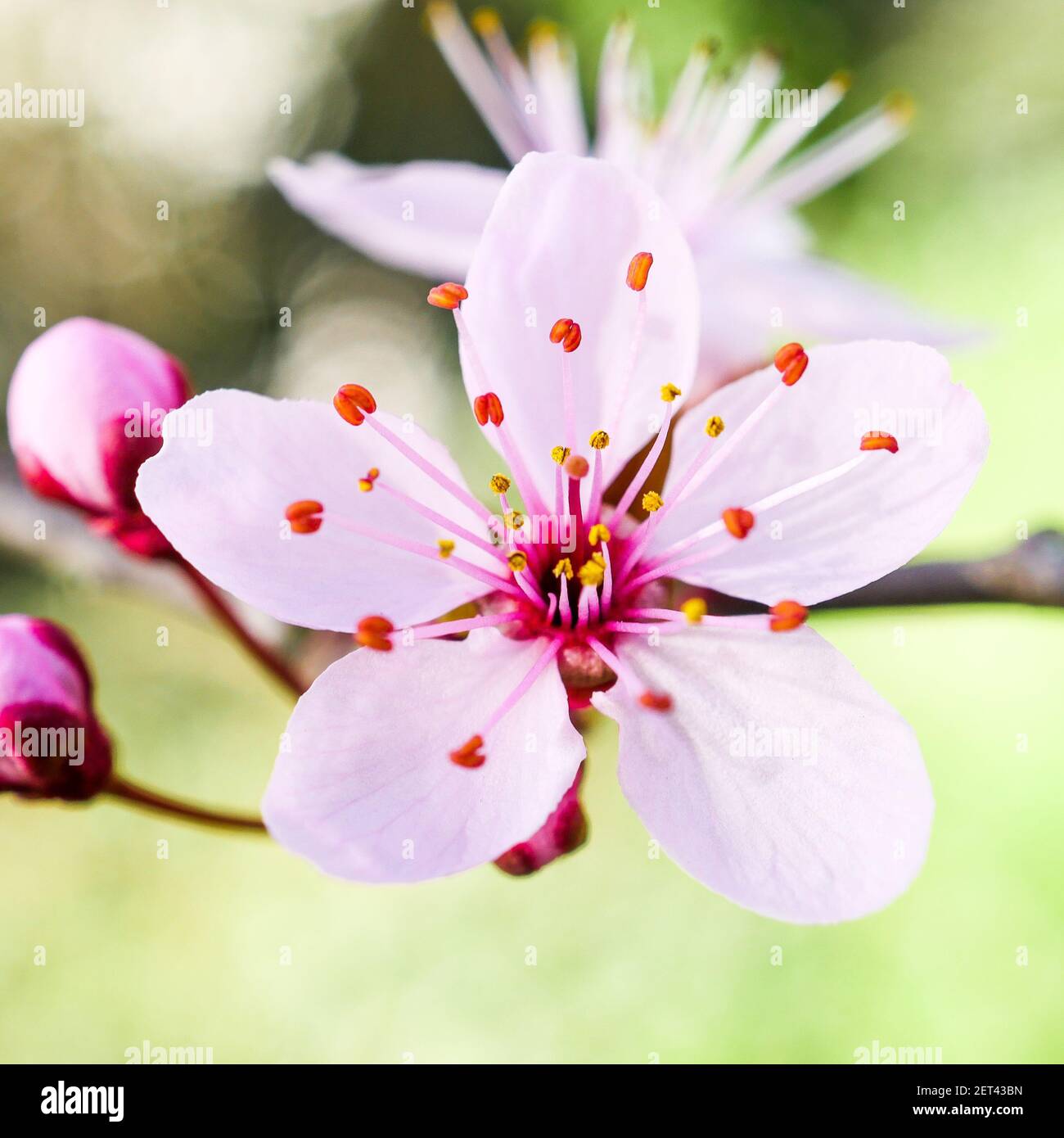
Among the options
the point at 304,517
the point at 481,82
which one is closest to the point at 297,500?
the point at 304,517

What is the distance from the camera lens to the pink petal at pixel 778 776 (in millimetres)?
516

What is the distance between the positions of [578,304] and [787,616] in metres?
0.21

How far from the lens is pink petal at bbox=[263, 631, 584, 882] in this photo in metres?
0.49

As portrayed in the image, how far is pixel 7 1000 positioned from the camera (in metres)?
2.18

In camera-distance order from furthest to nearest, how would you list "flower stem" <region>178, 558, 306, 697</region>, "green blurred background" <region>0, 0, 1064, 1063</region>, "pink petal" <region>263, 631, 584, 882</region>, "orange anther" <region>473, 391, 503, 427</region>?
"green blurred background" <region>0, 0, 1064, 1063</region> → "flower stem" <region>178, 558, 306, 697</region> → "orange anther" <region>473, 391, 503, 427</region> → "pink petal" <region>263, 631, 584, 882</region>

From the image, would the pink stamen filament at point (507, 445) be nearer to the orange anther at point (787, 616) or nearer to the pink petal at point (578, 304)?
the pink petal at point (578, 304)

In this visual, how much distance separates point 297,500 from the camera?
57cm

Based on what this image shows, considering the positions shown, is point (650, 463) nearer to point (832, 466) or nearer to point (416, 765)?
point (832, 466)

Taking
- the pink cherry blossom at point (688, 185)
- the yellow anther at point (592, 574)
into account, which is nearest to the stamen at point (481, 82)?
the pink cherry blossom at point (688, 185)

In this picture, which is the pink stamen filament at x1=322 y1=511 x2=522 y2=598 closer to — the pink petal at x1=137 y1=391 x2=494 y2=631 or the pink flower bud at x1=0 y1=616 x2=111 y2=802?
the pink petal at x1=137 y1=391 x2=494 y2=631

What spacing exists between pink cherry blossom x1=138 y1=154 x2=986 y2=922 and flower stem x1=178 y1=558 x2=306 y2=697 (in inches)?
8.0

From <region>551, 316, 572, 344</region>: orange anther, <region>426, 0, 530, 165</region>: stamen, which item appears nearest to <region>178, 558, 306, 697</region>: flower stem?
<region>551, 316, 572, 344</region>: orange anther

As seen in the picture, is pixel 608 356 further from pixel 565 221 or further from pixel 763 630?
pixel 763 630
